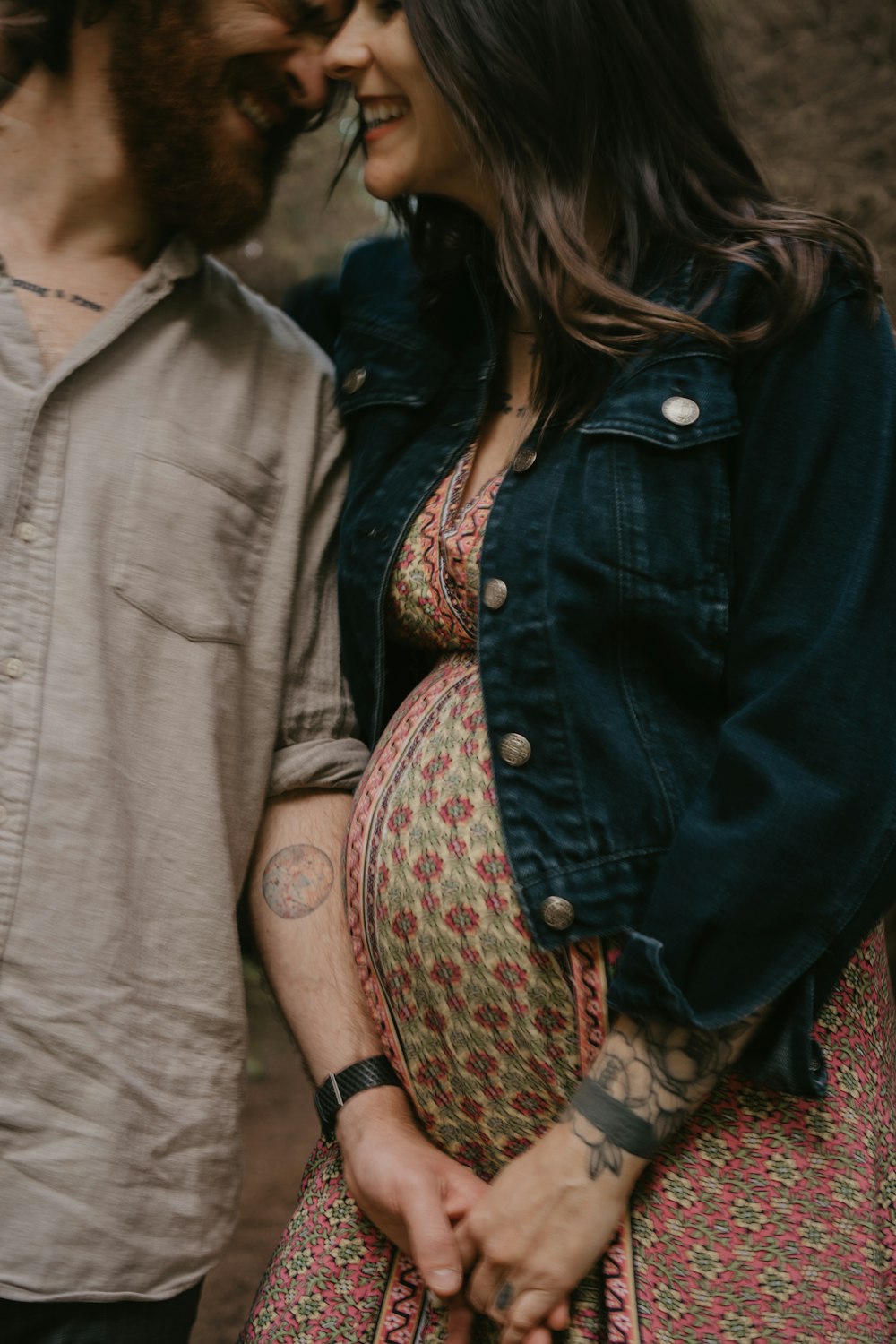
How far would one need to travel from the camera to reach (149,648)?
1.60m

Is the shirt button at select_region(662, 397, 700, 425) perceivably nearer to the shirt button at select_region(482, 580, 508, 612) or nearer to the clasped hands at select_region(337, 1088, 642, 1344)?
the shirt button at select_region(482, 580, 508, 612)

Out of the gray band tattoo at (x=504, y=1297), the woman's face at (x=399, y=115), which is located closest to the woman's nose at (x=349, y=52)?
the woman's face at (x=399, y=115)

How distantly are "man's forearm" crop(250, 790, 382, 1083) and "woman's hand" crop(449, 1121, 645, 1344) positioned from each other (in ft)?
1.15

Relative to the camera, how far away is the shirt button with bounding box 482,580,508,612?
4.66 ft

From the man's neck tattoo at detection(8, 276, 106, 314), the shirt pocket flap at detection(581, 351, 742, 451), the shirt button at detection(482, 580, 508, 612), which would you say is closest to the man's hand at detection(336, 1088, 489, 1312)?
the shirt button at detection(482, 580, 508, 612)

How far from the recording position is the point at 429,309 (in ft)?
6.07

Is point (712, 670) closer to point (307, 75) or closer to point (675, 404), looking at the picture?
point (675, 404)

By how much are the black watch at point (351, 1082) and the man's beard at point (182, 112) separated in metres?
1.25

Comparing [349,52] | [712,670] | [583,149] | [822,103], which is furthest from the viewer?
[822,103]

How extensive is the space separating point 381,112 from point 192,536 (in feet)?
2.12

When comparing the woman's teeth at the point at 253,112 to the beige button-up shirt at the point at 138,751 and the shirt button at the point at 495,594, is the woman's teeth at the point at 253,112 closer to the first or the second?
the beige button-up shirt at the point at 138,751

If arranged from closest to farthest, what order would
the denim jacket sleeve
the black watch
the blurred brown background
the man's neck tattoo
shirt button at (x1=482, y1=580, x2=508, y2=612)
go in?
the denim jacket sleeve, shirt button at (x1=482, y1=580, x2=508, y2=612), the black watch, the man's neck tattoo, the blurred brown background

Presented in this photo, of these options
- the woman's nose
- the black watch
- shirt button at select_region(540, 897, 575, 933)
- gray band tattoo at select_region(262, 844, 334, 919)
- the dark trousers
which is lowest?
the dark trousers

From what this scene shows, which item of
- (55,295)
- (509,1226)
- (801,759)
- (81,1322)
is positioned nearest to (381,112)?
(55,295)
